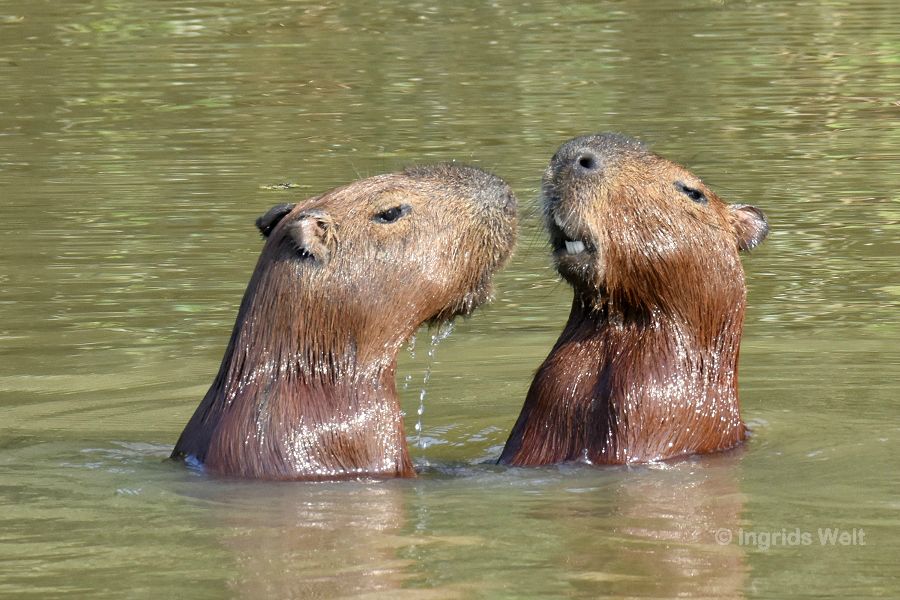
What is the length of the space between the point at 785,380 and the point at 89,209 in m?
6.25

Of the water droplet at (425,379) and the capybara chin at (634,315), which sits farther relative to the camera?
the water droplet at (425,379)

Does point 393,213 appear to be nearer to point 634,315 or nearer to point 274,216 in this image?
point 274,216

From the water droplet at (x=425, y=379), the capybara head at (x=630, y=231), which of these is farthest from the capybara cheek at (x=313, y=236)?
the capybara head at (x=630, y=231)

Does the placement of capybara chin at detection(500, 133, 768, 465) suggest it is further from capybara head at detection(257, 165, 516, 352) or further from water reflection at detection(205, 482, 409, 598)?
water reflection at detection(205, 482, 409, 598)

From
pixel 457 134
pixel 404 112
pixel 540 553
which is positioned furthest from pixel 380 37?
pixel 540 553

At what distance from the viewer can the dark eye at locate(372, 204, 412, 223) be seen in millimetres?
7590

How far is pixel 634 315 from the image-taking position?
319 inches

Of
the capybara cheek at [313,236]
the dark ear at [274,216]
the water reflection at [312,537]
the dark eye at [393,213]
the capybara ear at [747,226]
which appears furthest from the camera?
the capybara ear at [747,226]

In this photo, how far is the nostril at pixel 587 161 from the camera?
8008mm

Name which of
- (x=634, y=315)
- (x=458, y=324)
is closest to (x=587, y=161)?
(x=634, y=315)

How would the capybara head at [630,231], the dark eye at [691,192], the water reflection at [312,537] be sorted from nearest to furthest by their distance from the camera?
the water reflection at [312,537]
the capybara head at [630,231]
the dark eye at [691,192]

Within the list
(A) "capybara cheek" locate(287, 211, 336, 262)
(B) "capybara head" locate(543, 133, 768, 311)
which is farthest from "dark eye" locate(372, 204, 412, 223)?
(B) "capybara head" locate(543, 133, 768, 311)

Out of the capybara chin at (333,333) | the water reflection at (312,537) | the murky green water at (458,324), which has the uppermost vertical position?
the capybara chin at (333,333)

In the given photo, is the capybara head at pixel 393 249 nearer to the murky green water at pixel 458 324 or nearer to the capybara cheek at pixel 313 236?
the capybara cheek at pixel 313 236
